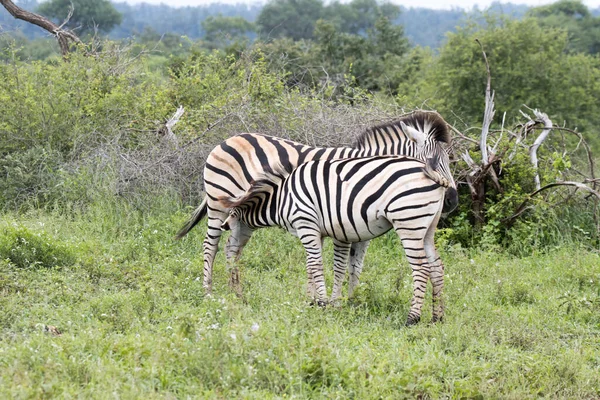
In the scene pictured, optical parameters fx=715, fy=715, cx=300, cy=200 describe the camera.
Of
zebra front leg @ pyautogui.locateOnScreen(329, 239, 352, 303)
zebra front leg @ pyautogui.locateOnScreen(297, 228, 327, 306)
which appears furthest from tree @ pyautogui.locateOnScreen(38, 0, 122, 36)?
zebra front leg @ pyautogui.locateOnScreen(297, 228, 327, 306)

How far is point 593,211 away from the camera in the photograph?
9.62 meters

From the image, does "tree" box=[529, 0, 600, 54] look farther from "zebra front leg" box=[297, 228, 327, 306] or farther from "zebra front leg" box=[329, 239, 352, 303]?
"zebra front leg" box=[297, 228, 327, 306]

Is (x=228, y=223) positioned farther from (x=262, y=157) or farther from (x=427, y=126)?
(x=427, y=126)

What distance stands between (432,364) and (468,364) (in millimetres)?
312

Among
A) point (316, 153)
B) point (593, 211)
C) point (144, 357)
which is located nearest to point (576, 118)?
point (593, 211)

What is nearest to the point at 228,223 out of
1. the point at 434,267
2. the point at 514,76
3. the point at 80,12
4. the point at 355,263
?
the point at 355,263

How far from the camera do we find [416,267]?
629 centimetres

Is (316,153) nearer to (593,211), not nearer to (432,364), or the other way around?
(432,364)

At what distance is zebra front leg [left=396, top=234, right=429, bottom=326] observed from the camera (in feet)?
20.4

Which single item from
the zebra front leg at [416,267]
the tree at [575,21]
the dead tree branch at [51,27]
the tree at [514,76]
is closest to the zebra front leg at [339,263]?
the zebra front leg at [416,267]

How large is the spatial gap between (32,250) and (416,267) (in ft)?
13.5

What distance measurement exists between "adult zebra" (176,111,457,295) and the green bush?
5.19ft

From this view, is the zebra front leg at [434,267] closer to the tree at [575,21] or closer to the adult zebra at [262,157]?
the adult zebra at [262,157]

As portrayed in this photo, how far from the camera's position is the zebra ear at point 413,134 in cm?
744
